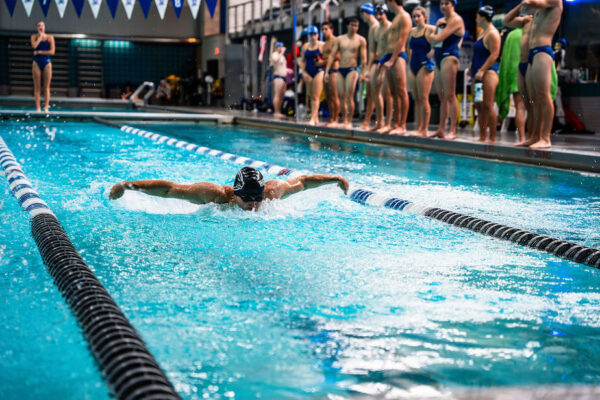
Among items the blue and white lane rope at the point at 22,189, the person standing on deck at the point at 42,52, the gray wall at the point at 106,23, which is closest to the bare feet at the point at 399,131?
the blue and white lane rope at the point at 22,189

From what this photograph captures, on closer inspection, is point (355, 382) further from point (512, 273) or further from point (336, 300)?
point (512, 273)

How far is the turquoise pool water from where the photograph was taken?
2.01 metres

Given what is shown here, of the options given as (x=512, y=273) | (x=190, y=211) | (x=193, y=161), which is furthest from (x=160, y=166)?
(x=512, y=273)

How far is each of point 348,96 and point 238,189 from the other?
771 centimetres

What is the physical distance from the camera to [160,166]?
720 centimetres

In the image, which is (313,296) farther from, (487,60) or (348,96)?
(348,96)

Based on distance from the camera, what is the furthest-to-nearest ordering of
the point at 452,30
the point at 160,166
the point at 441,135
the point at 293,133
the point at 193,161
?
the point at 293,133 → the point at 441,135 → the point at 452,30 → the point at 193,161 → the point at 160,166

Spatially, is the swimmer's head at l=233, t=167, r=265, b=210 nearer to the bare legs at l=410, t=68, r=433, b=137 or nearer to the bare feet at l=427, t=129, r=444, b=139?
the bare feet at l=427, t=129, r=444, b=139

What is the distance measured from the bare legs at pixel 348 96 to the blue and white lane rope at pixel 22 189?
568 centimetres

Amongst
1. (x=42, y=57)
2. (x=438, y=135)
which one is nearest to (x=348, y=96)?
(x=438, y=135)

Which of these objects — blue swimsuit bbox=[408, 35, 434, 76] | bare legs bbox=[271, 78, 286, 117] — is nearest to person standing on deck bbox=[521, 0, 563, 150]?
blue swimsuit bbox=[408, 35, 434, 76]

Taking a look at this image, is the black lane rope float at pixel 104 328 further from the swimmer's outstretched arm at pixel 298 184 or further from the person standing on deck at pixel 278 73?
the person standing on deck at pixel 278 73

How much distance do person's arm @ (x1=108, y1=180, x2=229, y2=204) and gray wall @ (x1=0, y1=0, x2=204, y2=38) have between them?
2532cm

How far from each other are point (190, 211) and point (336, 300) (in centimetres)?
190
